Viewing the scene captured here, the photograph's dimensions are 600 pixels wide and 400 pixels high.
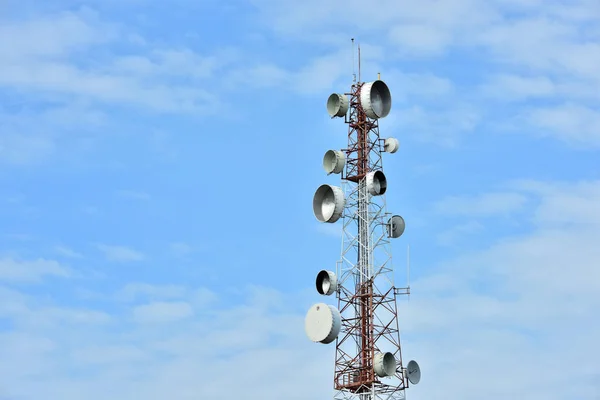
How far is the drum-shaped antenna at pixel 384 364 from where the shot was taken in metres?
86.2

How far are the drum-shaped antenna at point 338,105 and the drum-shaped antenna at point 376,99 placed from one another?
1318 mm

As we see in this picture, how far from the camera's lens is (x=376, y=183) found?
8956 centimetres

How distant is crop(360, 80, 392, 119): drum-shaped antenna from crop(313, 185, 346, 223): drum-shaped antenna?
5.39m

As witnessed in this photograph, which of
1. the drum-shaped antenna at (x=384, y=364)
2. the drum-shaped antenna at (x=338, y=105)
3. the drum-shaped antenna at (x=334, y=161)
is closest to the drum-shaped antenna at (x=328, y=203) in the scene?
the drum-shaped antenna at (x=334, y=161)

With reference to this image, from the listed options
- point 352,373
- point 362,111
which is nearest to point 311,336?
point 352,373

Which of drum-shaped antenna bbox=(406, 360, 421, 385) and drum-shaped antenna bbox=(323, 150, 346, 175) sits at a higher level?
drum-shaped antenna bbox=(323, 150, 346, 175)

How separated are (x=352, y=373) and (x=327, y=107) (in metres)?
17.2

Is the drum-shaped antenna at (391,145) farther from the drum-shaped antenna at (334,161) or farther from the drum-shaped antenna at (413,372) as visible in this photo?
the drum-shaped antenna at (413,372)

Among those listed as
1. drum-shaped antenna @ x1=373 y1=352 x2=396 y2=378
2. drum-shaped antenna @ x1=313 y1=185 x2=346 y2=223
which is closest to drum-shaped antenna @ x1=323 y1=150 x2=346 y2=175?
drum-shaped antenna @ x1=313 y1=185 x2=346 y2=223

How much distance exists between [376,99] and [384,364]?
16874 mm

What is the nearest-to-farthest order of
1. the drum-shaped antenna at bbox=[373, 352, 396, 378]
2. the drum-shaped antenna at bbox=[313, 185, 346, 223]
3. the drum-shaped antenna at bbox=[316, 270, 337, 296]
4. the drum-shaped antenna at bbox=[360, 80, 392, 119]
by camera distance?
the drum-shaped antenna at bbox=[373, 352, 396, 378]
the drum-shaped antenna at bbox=[316, 270, 337, 296]
the drum-shaped antenna at bbox=[313, 185, 346, 223]
the drum-shaped antenna at bbox=[360, 80, 392, 119]

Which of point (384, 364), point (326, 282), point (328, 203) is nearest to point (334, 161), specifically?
point (328, 203)

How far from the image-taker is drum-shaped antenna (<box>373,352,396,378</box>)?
283 feet

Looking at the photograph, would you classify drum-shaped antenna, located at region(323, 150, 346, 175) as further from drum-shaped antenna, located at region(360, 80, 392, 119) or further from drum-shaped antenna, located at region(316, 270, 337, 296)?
drum-shaped antenna, located at region(316, 270, 337, 296)
